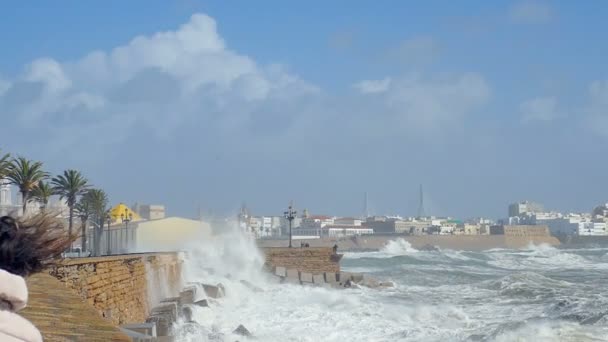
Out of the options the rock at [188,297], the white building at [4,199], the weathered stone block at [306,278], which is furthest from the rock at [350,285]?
the white building at [4,199]

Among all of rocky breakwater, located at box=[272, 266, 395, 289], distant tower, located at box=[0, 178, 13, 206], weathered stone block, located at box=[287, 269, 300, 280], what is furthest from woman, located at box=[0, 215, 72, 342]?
distant tower, located at box=[0, 178, 13, 206]

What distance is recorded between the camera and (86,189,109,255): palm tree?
168 ft

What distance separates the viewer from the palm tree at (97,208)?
51281 mm

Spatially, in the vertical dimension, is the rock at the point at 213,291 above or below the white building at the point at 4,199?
below

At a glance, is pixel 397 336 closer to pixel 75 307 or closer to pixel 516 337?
pixel 516 337

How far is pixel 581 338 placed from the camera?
49.8 feet

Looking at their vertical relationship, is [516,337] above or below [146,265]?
below

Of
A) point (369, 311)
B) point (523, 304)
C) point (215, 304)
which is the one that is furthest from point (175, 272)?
point (523, 304)

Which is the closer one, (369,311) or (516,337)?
(516,337)

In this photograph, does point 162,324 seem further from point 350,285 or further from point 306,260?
point 306,260

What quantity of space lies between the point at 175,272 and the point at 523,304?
36.4ft

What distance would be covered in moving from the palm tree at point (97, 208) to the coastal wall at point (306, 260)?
16414 mm

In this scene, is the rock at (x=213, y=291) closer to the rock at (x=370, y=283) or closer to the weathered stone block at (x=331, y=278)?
the rock at (x=370, y=283)

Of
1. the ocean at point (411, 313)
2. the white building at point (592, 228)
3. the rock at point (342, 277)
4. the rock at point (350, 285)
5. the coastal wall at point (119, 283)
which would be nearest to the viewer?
the coastal wall at point (119, 283)
